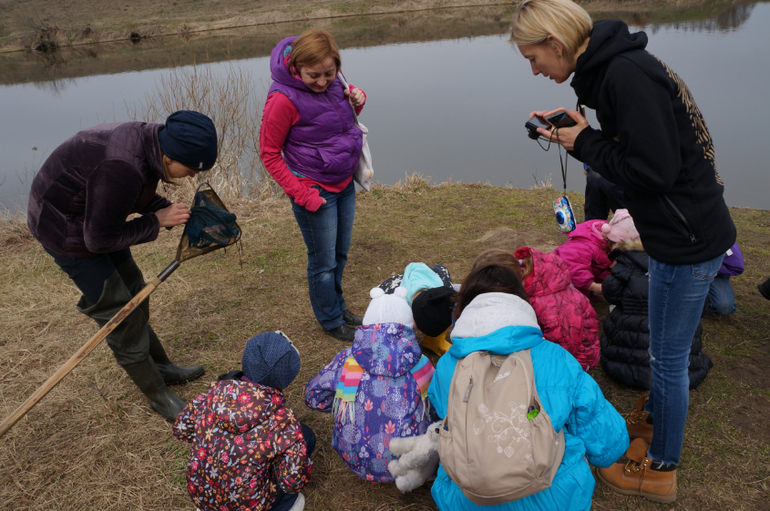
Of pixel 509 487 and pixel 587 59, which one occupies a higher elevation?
pixel 587 59

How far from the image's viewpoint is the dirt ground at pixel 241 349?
211 centimetres

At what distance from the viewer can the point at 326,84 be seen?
2.50 metres

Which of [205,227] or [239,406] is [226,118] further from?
[239,406]

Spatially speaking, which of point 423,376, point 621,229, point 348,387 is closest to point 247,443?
point 348,387

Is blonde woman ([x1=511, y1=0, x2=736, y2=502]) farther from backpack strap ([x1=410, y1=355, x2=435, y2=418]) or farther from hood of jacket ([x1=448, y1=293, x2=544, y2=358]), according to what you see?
backpack strap ([x1=410, y1=355, x2=435, y2=418])

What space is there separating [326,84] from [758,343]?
2737 millimetres

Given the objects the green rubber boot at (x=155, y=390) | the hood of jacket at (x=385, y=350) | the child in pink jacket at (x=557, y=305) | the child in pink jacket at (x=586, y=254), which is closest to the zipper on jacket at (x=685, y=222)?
the child in pink jacket at (x=557, y=305)

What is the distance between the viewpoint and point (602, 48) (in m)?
1.48

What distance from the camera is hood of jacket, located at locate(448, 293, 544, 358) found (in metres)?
1.57

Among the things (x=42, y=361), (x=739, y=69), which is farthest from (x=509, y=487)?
(x=739, y=69)

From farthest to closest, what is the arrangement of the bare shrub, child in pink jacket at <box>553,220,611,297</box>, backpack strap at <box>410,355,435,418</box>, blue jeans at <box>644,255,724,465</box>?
1. the bare shrub
2. child in pink jacket at <box>553,220,611,297</box>
3. backpack strap at <box>410,355,435,418</box>
4. blue jeans at <box>644,255,724,465</box>

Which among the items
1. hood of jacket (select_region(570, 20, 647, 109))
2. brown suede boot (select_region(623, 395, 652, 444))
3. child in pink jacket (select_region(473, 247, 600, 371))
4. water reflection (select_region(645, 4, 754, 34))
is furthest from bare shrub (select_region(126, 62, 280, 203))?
water reflection (select_region(645, 4, 754, 34))

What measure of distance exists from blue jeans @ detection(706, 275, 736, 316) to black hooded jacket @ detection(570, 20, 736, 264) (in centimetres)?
160

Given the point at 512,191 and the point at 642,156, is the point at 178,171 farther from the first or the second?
the point at 512,191
